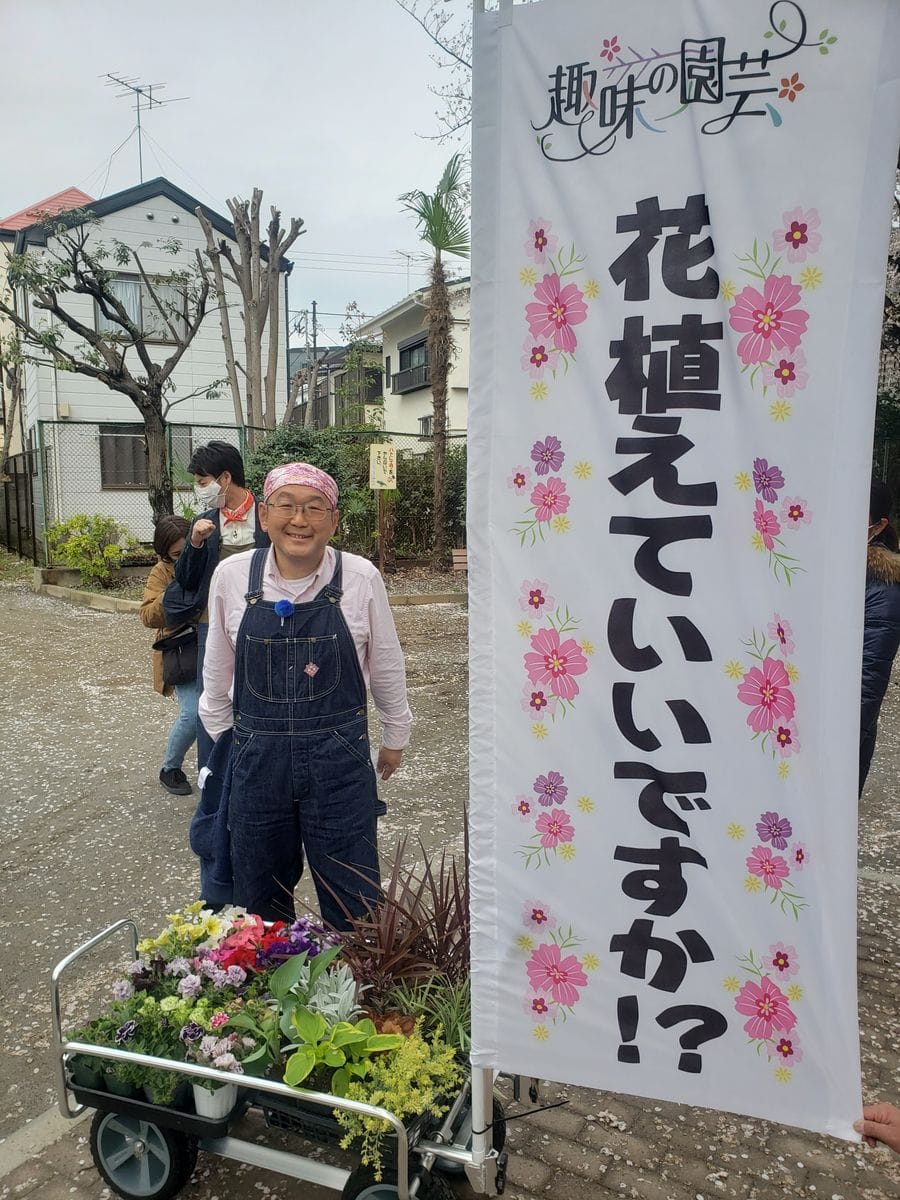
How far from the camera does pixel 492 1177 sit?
1.99 meters

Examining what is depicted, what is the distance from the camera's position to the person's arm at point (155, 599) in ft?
15.4

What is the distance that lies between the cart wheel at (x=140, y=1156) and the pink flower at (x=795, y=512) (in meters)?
2.05

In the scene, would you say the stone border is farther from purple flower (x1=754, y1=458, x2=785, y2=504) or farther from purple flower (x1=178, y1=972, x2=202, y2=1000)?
purple flower (x1=754, y1=458, x2=785, y2=504)

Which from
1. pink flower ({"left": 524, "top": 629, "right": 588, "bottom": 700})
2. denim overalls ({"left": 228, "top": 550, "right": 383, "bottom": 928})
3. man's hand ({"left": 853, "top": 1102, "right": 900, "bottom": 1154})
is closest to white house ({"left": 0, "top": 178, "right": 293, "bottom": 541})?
denim overalls ({"left": 228, "top": 550, "right": 383, "bottom": 928})

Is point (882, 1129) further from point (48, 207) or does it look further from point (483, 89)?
point (48, 207)

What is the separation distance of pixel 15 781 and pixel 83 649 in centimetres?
434

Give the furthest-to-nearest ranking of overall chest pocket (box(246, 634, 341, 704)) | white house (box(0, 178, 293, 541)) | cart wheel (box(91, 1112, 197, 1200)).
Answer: white house (box(0, 178, 293, 541)) → overall chest pocket (box(246, 634, 341, 704)) → cart wheel (box(91, 1112, 197, 1200))

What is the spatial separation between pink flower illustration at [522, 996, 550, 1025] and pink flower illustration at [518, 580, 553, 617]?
0.83 metres

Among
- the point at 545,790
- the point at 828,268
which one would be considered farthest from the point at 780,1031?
the point at 828,268

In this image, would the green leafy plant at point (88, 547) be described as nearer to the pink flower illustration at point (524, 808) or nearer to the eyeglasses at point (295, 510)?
the eyeglasses at point (295, 510)

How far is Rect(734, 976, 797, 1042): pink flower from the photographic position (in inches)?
70.7

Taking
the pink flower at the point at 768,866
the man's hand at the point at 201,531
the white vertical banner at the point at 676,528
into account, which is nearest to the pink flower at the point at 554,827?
the white vertical banner at the point at 676,528

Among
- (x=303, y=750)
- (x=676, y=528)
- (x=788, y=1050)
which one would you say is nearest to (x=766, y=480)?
(x=676, y=528)

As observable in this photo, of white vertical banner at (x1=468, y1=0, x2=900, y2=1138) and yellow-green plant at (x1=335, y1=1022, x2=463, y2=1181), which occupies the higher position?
white vertical banner at (x1=468, y1=0, x2=900, y2=1138)
